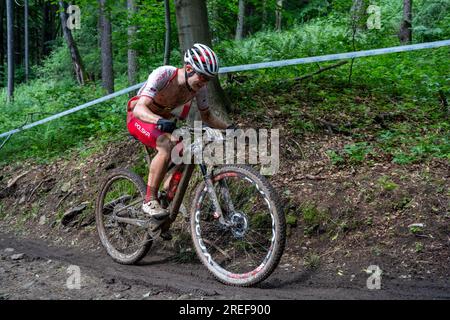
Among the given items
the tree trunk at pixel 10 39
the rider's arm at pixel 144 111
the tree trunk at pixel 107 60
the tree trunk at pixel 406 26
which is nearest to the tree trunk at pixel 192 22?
the rider's arm at pixel 144 111

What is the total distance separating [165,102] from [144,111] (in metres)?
0.36

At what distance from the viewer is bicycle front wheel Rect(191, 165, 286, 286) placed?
3.77 metres

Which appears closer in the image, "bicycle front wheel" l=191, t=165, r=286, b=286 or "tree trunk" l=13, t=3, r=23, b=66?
"bicycle front wheel" l=191, t=165, r=286, b=286

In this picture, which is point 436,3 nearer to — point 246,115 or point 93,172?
Answer: point 246,115

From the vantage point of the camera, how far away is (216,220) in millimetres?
4348

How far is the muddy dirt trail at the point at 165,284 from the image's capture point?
3697 millimetres

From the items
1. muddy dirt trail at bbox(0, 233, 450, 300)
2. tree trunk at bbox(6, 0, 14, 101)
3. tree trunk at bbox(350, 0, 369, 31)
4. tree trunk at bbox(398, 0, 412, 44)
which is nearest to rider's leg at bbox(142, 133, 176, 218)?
muddy dirt trail at bbox(0, 233, 450, 300)

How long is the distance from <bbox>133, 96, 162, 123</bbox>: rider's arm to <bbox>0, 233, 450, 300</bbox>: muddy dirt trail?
153 cm

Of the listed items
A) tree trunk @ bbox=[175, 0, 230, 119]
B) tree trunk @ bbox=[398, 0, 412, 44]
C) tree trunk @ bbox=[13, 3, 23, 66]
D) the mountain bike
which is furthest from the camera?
tree trunk @ bbox=[13, 3, 23, 66]

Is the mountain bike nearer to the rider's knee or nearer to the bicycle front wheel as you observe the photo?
the bicycle front wheel

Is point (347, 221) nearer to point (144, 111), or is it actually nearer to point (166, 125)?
point (166, 125)

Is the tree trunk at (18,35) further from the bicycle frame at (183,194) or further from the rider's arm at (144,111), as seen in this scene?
the bicycle frame at (183,194)

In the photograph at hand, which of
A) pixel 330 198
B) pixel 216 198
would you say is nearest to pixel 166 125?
pixel 216 198
